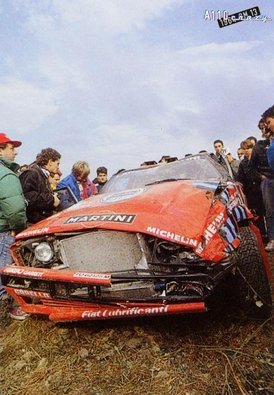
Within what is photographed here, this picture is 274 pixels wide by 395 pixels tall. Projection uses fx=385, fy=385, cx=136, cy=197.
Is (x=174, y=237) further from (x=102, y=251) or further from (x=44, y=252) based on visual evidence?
(x=44, y=252)

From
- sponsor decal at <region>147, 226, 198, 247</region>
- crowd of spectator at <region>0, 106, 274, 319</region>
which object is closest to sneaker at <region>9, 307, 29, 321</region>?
crowd of spectator at <region>0, 106, 274, 319</region>

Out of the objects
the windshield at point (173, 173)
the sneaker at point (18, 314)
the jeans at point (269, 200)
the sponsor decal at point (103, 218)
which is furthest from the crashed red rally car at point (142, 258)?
the jeans at point (269, 200)

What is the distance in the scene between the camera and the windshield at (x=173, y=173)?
4.29m

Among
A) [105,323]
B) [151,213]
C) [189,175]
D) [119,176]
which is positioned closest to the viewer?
[151,213]

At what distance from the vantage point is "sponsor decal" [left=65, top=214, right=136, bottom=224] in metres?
2.71

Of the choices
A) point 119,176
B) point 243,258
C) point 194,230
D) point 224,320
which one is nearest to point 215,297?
point 224,320

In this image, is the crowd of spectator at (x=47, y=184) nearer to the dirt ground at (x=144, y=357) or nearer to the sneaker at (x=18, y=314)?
the sneaker at (x=18, y=314)

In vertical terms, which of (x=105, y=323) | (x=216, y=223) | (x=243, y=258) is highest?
(x=216, y=223)

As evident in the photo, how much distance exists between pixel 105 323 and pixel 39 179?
196 centimetres

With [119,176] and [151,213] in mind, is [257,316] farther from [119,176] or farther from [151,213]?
[119,176]

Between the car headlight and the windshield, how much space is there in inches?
60.5

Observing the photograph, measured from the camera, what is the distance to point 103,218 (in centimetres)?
279

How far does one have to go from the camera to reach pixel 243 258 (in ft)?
10.0

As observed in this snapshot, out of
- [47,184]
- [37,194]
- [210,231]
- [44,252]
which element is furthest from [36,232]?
[47,184]
